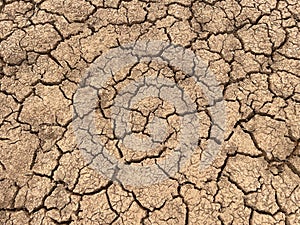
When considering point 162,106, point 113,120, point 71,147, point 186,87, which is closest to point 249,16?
point 186,87

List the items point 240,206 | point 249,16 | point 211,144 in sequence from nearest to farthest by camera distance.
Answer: point 240,206 → point 211,144 → point 249,16

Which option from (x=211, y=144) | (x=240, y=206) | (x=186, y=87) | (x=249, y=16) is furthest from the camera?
(x=249, y=16)

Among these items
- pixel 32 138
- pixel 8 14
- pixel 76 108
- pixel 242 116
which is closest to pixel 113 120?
pixel 76 108

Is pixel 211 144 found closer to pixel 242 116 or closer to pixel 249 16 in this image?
pixel 242 116

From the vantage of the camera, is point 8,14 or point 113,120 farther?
point 8,14

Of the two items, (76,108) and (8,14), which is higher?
(8,14)

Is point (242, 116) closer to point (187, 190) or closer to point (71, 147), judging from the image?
point (187, 190)

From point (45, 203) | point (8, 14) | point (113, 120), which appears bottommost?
point (45, 203)
